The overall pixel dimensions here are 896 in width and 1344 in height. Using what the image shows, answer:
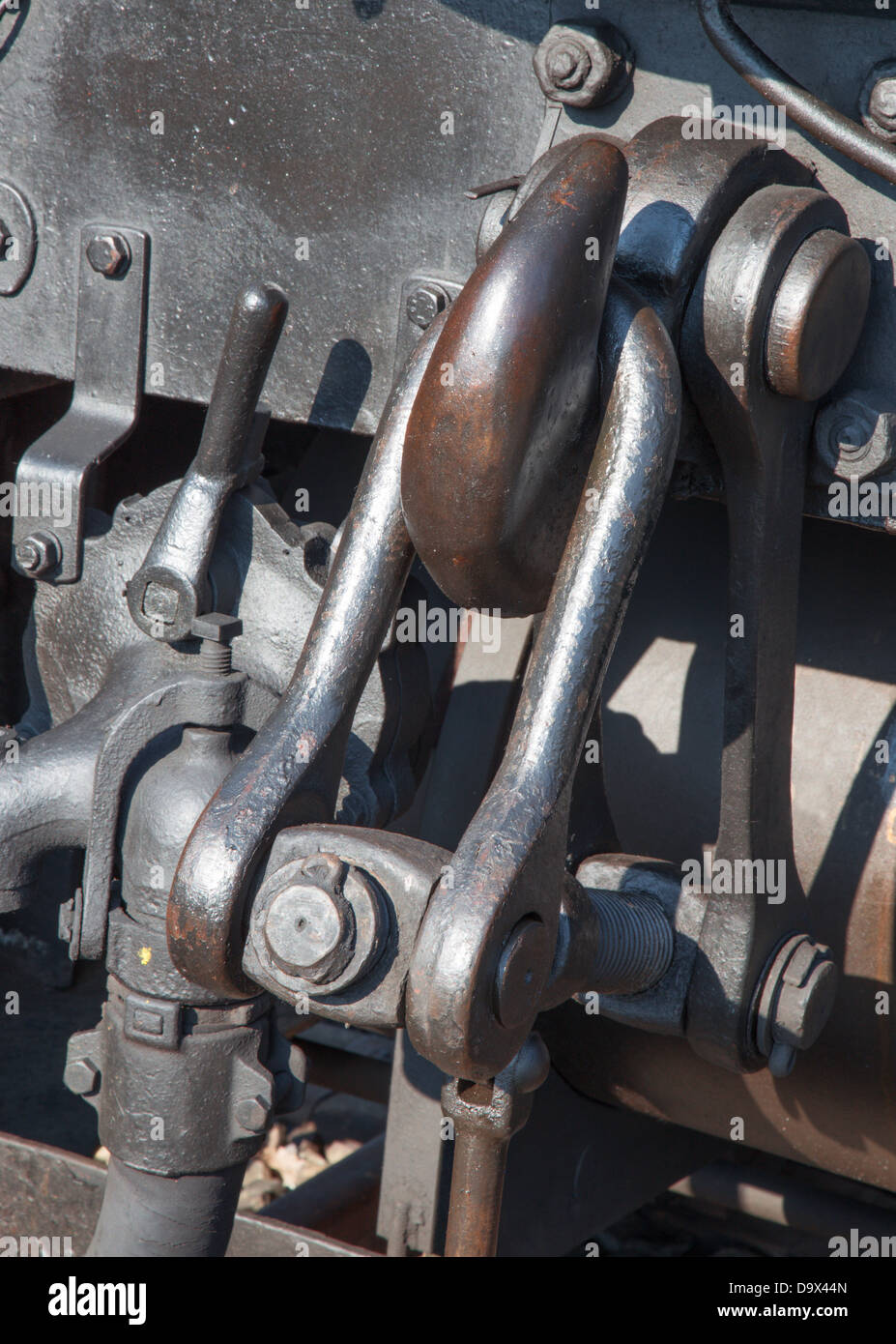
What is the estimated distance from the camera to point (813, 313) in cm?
105

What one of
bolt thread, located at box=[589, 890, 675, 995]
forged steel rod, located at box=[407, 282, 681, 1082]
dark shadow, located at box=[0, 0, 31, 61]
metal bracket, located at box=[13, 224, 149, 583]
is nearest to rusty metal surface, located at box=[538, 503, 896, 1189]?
bolt thread, located at box=[589, 890, 675, 995]

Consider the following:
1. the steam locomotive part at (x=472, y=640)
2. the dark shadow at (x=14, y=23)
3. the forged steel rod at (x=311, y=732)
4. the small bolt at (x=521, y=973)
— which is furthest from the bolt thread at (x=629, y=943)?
the dark shadow at (x=14, y=23)

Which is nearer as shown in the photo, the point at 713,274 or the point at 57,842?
the point at 713,274

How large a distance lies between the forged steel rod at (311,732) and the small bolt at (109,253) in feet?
1.45

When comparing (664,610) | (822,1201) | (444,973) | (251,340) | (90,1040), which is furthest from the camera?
(822,1201)

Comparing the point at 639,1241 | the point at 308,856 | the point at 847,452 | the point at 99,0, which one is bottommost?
the point at 639,1241

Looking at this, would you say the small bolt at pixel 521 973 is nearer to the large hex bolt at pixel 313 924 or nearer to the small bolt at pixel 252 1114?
the large hex bolt at pixel 313 924

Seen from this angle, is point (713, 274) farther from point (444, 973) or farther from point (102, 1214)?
point (102, 1214)

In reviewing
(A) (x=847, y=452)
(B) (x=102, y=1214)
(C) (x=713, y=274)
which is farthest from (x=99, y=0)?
(B) (x=102, y=1214)

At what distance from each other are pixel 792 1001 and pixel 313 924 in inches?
19.2

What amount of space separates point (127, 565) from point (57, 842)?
0.27 metres

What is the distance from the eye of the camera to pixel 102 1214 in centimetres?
134

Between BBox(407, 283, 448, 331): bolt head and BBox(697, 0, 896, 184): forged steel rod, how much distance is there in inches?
11.7

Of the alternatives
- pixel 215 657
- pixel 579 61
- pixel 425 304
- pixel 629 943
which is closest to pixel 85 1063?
pixel 215 657
